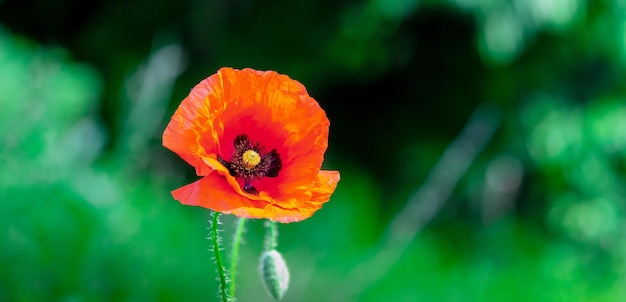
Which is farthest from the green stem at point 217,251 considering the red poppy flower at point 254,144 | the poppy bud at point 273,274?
the poppy bud at point 273,274

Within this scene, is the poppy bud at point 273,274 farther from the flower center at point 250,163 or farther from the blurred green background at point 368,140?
the blurred green background at point 368,140

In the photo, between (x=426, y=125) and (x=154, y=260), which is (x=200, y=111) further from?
(x=426, y=125)

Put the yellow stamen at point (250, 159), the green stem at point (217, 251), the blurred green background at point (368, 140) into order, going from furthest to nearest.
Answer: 1. the blurred green background at point (368, 140)
2. the yellow stamen at point (250, 159)
3. the green stem at point (217, 251)

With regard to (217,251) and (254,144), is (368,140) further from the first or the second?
(217,251)

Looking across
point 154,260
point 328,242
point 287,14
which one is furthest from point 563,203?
point 154,260

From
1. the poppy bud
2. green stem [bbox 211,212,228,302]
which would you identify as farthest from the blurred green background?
green stem [bbox 211,212,228,302]

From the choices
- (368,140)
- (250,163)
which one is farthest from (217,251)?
(368,140)
